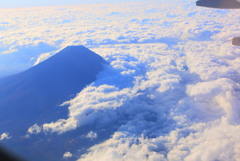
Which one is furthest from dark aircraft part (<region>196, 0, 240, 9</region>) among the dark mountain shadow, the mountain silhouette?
the dark mountain shadow

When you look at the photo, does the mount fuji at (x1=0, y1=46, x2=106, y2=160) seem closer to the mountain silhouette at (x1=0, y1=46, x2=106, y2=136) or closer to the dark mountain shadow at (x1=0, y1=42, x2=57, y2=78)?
the mountain silhouette at (x1=0, y1=46, x2=106, y2=136)

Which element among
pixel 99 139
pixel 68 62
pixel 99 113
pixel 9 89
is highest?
pixel 68 62

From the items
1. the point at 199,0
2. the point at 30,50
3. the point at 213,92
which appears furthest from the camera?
the point at 30,50

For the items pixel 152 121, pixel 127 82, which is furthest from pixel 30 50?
pixel 152 121

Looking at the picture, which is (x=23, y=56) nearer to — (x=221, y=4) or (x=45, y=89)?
(x=45, y=89)

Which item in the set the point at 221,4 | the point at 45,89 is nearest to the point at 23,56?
the point at 45,89

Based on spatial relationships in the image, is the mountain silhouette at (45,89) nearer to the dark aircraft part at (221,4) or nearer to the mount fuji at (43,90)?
the mount fuji at (43,90)

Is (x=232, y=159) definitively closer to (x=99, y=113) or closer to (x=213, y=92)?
(x=213, y=92)

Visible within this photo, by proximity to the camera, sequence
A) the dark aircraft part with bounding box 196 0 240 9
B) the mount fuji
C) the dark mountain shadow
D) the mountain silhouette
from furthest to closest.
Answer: the dark mountain shadow → the mountain silhouette → the mount fuji → the dark aircraft part with bounding box 196 0 240 9
